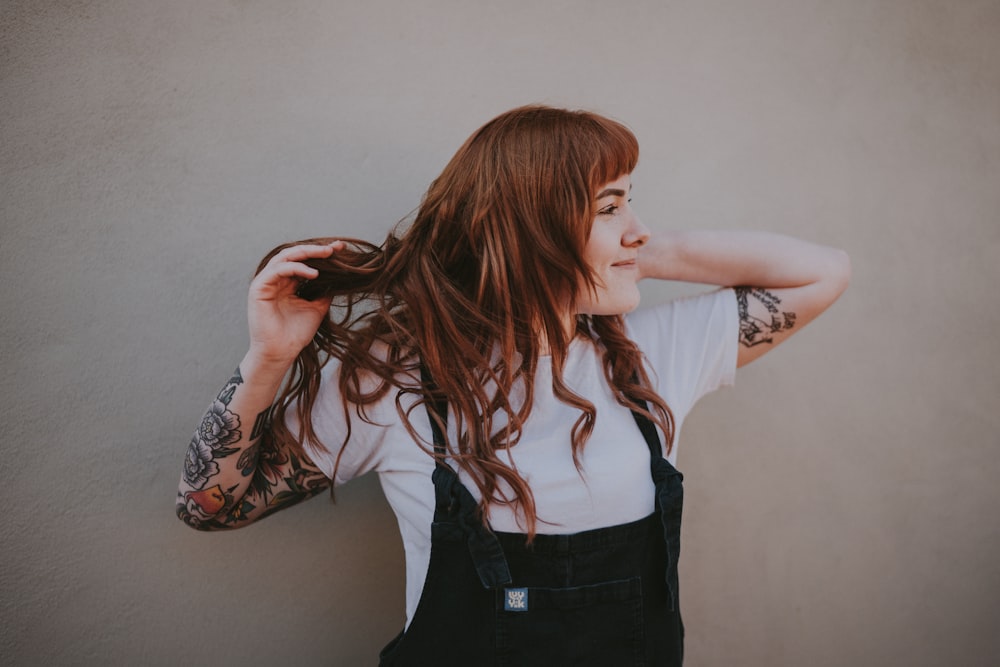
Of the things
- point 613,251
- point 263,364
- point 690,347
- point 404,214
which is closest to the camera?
point 263,364

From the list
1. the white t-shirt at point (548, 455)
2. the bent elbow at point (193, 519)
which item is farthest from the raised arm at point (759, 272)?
the bent elbow at point (193, 519)

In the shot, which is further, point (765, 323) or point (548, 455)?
point (765, 323)

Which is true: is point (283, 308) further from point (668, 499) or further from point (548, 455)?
point (668, 499)

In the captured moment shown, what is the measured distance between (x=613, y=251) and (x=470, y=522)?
0.48 meters

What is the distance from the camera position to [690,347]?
Answer: 104cm

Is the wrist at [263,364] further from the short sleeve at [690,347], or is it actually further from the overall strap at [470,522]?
the short sleeve at [690,347]

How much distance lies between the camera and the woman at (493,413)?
85 cm

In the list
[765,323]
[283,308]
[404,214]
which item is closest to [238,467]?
[283,308]

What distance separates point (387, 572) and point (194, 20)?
1107 mm

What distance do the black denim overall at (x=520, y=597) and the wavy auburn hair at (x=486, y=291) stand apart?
2.6 inches

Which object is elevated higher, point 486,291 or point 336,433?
point 486,291

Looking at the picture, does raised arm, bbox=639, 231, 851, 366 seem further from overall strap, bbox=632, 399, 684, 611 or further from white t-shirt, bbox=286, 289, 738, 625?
overall strap, bbox=632, 399, 684, 611

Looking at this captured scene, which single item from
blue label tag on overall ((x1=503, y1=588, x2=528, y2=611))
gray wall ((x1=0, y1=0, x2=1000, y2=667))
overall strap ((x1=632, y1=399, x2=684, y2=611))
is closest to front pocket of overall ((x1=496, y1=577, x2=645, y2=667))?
blue label tag on overall ((x1=503, y1=588, x2=528, y2=611))

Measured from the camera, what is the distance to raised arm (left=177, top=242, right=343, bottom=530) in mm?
812
